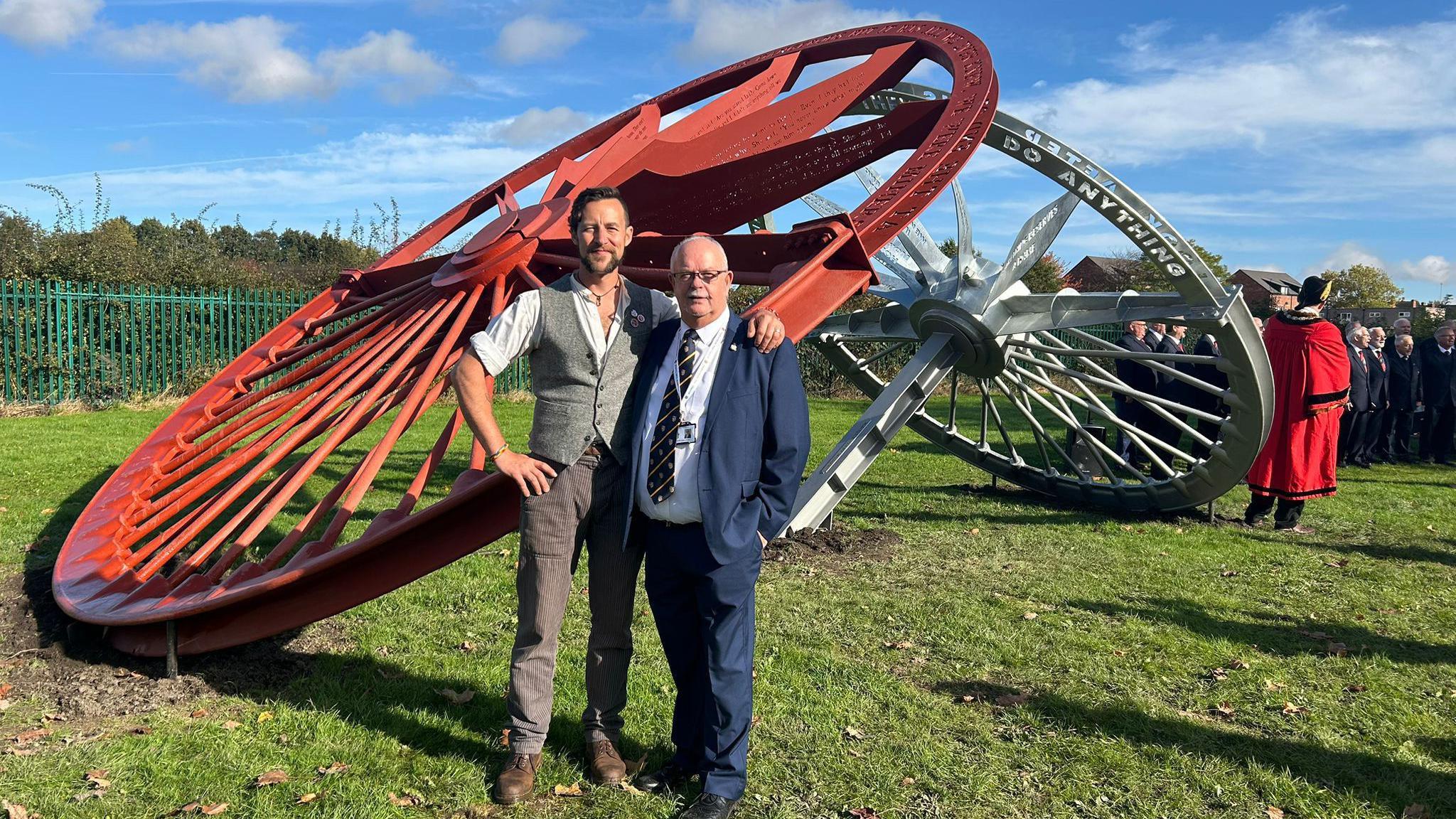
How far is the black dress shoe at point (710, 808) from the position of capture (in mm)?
3033

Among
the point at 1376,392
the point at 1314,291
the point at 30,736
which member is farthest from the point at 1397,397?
the point at 30,736

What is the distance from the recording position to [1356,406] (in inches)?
484

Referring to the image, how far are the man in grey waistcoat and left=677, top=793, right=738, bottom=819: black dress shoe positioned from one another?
0.38 metres

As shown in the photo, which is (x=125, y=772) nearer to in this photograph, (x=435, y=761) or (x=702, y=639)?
(x=435, y=761)

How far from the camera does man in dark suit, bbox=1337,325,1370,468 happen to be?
1224cm

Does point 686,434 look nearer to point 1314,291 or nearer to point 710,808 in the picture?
point 710,808

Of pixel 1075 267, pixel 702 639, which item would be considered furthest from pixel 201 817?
pixel 1075 267

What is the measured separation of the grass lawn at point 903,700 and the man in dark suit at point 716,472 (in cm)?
45

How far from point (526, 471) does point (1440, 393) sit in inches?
585

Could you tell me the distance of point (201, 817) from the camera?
9.88ft

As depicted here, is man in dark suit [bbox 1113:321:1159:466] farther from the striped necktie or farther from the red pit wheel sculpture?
the striped necktie

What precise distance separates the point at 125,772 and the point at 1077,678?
3.97 metres

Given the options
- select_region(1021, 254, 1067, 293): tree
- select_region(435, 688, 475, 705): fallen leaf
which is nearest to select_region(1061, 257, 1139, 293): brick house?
select_region(1021, 254, 1067, 293): tree

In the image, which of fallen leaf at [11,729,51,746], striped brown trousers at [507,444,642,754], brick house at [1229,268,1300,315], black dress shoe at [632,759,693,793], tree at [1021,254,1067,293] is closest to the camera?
striped brown trousers at [507,444,642,754]
